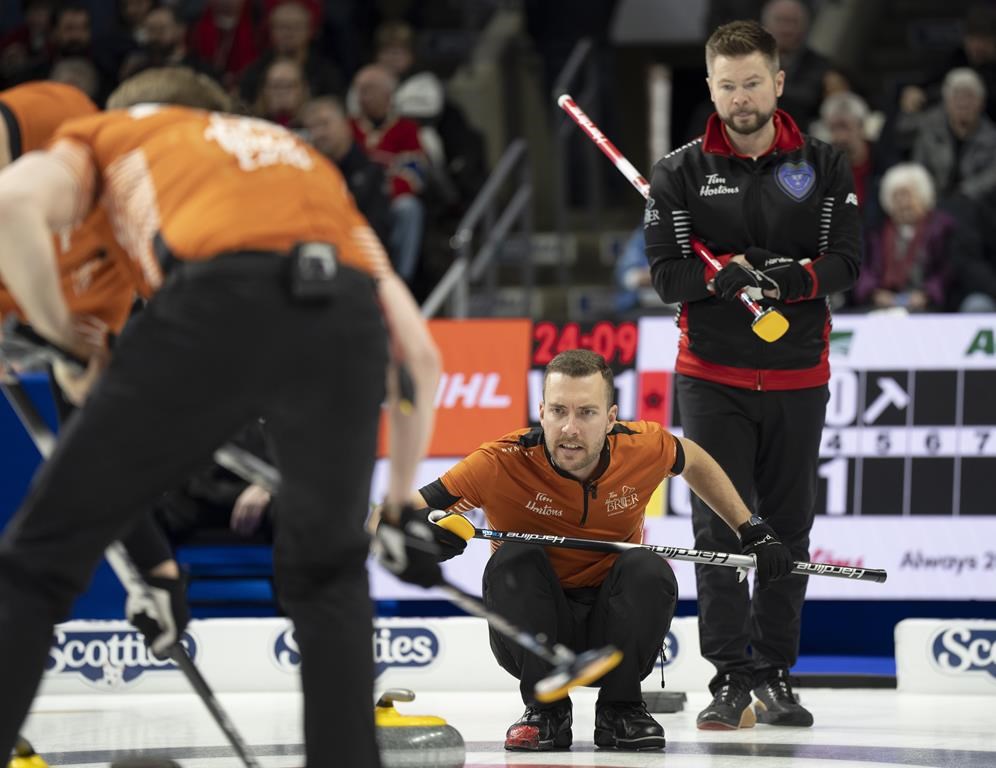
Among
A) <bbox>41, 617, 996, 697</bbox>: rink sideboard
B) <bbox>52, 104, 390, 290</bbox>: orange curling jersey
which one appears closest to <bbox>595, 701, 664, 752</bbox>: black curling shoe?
<bbox>41, 617, 996, 697</bbox>: rink sideboard

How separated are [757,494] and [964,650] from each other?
1153mm

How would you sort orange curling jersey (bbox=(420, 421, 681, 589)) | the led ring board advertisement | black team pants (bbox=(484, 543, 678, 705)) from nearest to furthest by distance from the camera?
1. black team pants (bbox=(484, 543, 678, 705))
2. orange curling jersey (bbox=(420, 421, 681, 589))
3. the led ring board advertisement

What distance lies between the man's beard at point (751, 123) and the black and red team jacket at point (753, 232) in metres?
0.09

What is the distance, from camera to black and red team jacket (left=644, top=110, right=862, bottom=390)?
4.80 metres

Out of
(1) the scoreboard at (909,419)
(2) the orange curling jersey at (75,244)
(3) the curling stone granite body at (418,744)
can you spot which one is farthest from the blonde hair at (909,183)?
(2) the orange curling jersey at (75,244)

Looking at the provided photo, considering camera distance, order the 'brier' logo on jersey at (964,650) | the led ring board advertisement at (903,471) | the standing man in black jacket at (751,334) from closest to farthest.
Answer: the standing man in black jacket at (751,334) < the 'brier' logo on jersey at (964,650) < the led ring board advertisement at (903,471)

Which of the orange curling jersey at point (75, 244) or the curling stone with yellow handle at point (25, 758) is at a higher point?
the orange curling jersey at point (75, 244)

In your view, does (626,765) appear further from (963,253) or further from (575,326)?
(963,253)

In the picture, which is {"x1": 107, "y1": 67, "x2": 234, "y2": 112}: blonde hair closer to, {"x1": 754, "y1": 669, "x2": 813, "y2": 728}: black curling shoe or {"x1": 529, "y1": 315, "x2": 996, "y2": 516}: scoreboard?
{"x1": 754, "y1": 669, "x2": 813, "y2": 728}: black curling shoe

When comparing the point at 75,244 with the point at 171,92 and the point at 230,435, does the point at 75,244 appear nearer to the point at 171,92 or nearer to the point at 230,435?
the point at 171,92

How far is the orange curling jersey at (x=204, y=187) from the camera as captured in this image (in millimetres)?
2883

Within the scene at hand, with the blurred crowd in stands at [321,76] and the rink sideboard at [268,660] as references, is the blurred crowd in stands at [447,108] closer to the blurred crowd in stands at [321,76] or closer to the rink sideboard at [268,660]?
the blurred crowd in stands at [321,76]

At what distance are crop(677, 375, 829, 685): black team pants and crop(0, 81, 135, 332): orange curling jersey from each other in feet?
5.96

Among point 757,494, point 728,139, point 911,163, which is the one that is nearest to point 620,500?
point 757,494
